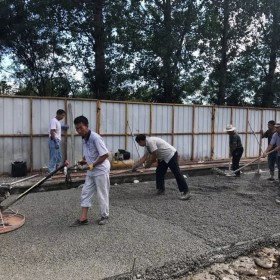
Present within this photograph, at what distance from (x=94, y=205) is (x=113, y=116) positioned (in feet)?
16.9

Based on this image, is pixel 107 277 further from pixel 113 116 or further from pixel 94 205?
pixel 113 116

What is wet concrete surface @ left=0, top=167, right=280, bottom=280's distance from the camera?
4.25 m

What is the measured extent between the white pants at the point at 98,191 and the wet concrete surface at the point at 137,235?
0.33 meters

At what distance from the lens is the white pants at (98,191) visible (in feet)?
19.0

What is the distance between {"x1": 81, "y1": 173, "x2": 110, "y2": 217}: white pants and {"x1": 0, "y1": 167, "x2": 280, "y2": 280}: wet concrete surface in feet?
1.09

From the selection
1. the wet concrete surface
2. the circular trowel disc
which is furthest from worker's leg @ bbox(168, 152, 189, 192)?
the circular trowel disc

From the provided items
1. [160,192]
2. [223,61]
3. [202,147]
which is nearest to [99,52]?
[202,147]

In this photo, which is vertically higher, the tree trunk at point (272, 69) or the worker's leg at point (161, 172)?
the tree trunk at point (272, 69)

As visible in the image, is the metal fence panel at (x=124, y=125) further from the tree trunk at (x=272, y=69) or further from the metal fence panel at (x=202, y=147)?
the tree trunk at (x=272, y=69)

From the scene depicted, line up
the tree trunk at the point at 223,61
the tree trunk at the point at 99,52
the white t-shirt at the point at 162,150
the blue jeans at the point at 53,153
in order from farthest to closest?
the tree trunk at the point at 223,61, the tree trunk at the point at 99,52, the blue jeans at the point at 53,153, the white t-shirt at the point at 162,150

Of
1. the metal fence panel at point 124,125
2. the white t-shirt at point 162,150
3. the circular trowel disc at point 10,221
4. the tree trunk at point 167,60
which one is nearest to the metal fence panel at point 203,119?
the metal fence panel at point 124,125

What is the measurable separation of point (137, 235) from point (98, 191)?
96 centimetres

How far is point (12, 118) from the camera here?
1000 cm

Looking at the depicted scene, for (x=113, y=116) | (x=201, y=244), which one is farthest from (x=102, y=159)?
(x=113, y=116)
